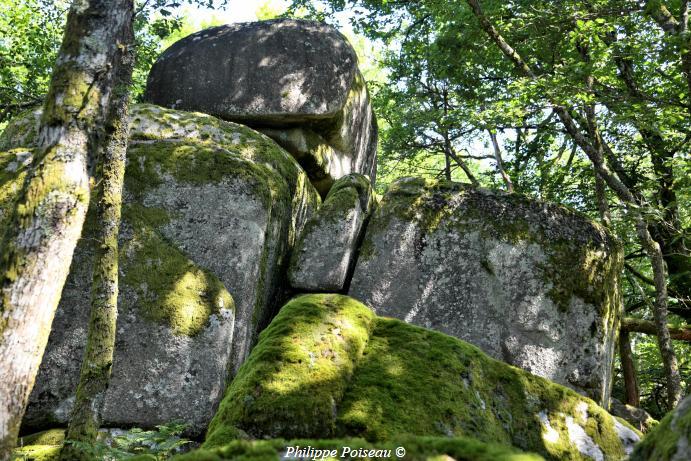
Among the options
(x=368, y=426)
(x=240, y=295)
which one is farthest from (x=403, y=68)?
(x=368, y=426)

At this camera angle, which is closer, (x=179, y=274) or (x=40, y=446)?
(x=40, y=446)

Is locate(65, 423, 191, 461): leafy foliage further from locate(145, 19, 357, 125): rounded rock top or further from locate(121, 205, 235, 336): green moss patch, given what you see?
locate(145, 19, 357, 125): rounded rock top

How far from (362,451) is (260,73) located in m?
9.54

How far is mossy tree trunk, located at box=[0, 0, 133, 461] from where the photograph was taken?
4508mm

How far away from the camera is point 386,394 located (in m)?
4.57

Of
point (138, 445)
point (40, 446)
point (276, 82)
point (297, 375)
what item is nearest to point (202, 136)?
point (276, 82)

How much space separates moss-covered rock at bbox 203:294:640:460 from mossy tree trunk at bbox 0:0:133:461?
1573mm

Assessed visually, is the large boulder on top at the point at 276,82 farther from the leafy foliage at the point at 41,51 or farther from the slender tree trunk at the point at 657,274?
the slender tree trunk at the point at 657,274

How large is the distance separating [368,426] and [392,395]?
0.38 m

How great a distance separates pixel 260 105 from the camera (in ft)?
36.3

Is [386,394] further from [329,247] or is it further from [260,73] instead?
[260,73]

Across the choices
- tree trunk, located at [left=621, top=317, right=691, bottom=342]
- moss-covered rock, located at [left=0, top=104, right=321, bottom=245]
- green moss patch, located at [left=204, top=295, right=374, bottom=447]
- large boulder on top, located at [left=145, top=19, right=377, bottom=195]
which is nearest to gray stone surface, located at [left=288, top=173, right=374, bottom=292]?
moss-covered rock, located at [left=0, top=104, right=321, bottom=245]

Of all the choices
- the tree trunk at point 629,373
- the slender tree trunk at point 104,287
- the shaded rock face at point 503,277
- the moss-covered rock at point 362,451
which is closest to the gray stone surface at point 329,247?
the shaded rock face at point 503,277

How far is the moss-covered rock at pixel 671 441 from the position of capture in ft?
8.25
